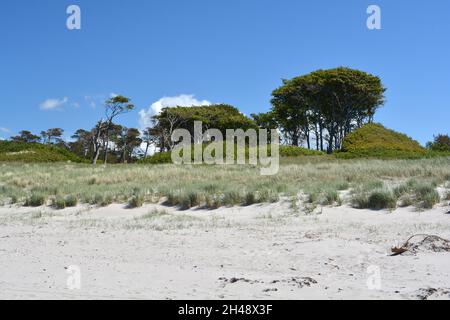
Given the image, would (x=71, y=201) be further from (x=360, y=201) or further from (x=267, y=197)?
(x=360, y=201)

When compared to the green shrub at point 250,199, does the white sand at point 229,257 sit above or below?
below

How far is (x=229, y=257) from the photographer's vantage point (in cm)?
610

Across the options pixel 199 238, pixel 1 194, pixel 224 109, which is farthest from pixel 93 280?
pixel 224 109

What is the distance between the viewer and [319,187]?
12.1 meters

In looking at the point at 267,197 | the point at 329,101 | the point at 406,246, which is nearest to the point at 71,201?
the point at 267,197

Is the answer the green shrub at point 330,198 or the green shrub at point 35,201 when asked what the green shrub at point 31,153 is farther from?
the green shrub at point 330,198

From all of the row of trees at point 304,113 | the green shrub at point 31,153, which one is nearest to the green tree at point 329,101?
the row of trees at point 304,113

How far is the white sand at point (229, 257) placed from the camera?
4.60 metres

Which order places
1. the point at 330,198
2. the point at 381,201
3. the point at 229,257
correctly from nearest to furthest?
the point at 229,257
the point at 381,201
the point at 330,198
